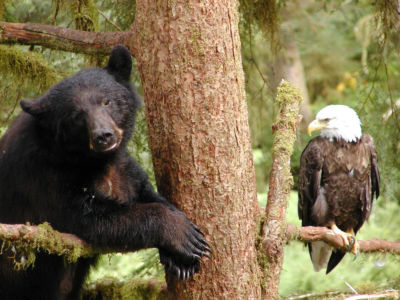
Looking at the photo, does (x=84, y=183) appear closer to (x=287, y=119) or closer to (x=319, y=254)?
(x=287, y=119)

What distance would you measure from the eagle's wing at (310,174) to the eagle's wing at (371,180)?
505 millimetres

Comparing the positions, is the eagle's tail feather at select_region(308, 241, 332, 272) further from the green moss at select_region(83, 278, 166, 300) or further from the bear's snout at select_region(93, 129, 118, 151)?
the bear's snout at select_region(93, 129, 118, 151)

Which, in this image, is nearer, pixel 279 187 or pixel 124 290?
pixel 279 187

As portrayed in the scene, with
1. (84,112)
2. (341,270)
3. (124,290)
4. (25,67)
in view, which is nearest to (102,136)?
(84,112)

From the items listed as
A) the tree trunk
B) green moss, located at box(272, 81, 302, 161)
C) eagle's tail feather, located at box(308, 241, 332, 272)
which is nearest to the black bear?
the tree trunk

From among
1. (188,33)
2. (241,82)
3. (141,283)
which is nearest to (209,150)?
(241,82)

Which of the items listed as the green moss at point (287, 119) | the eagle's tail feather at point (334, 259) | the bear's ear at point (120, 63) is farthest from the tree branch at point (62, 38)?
the eagle's tail feather at point (334, 259)

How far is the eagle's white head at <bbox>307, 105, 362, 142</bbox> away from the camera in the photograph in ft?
18.2

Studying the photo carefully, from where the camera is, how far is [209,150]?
326cm

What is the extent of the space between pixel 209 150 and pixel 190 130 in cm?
17

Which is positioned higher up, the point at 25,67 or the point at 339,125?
the point at 25,67

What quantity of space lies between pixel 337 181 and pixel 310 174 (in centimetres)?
30

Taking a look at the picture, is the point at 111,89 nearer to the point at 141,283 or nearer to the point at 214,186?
the point at 214,186

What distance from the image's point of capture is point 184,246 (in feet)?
10.5
